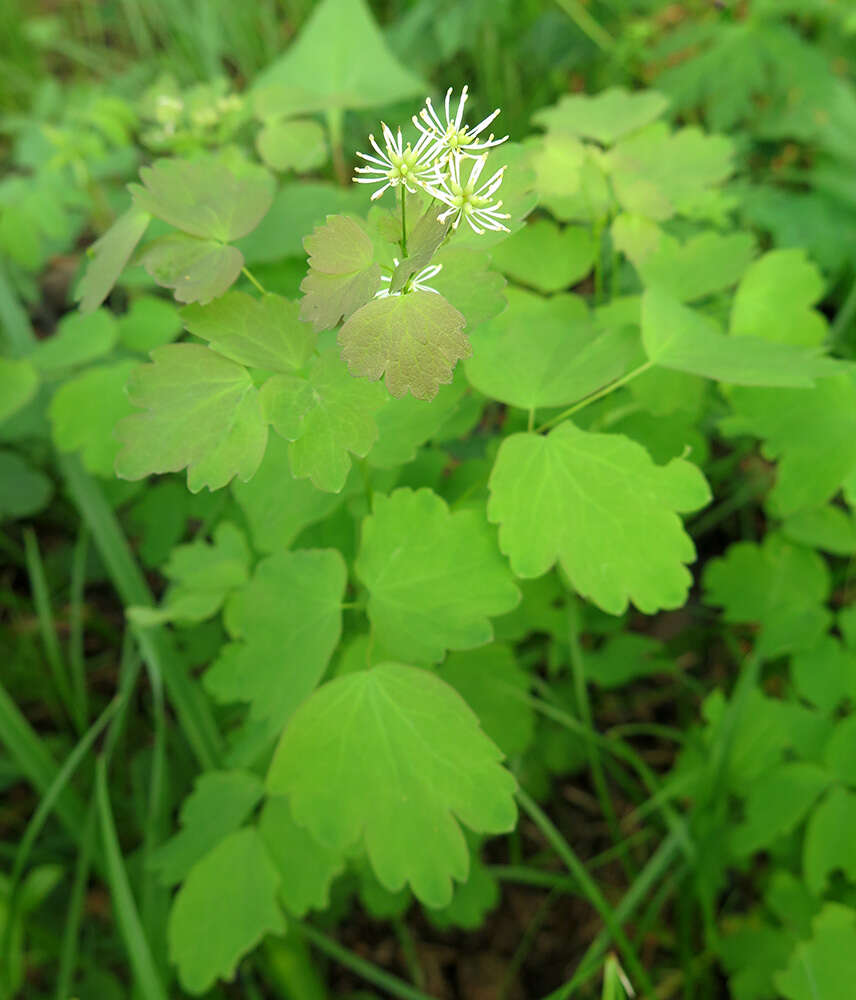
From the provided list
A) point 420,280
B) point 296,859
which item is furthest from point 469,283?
point 296,859

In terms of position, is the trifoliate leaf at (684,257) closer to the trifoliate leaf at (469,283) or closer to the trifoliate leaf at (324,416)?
the trifoliate leaf at (469,283)

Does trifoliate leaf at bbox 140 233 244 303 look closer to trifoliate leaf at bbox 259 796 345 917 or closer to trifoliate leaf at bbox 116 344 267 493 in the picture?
trifoliate leaf at bbox 116 344 267 493

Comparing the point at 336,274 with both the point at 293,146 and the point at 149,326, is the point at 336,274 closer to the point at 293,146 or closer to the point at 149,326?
the point at 293,146

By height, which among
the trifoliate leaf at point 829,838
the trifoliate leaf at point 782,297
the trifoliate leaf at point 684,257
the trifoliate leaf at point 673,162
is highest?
the trifoliate leaf at point 673,162

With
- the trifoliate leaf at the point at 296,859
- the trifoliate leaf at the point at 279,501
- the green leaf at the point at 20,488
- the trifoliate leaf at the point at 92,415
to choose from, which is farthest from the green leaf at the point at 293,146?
the trifoliate leaf at the point at 296,859

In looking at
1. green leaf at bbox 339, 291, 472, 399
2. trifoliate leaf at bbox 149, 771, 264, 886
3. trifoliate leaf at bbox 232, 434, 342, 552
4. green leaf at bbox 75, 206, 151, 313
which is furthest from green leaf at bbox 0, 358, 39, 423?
green leaf at bbox 339, 291, 472, 399

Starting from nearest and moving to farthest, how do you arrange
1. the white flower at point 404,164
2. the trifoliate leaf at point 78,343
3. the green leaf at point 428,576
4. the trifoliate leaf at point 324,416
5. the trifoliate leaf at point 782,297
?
the white flower at point 404,164 → the trifoliate leaf at point 324,416 → the green leaf at point 428,576 → the trifoliate leaf at point 782,297 → the trifoliate leaf at point 78,343

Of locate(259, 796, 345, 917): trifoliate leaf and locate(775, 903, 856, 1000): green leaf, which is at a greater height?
locate(259, 796, 345, 917): trifoliate leaf
